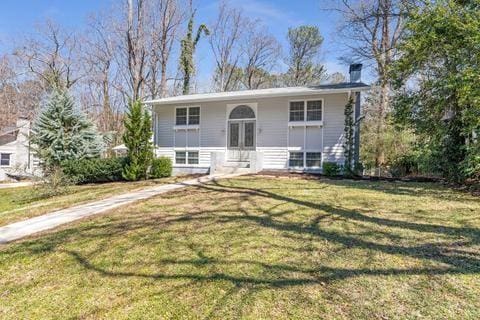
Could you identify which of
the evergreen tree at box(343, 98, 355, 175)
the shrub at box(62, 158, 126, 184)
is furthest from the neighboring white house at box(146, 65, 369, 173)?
the shrub at box(62, 158, 126, 184)

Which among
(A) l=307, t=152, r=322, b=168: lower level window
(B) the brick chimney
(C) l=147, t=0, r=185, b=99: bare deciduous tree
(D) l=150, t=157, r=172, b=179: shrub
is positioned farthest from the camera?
(C) l=147, t=0, r=185, b=99: bare deciduous tree

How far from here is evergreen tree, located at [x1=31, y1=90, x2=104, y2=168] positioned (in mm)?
15328

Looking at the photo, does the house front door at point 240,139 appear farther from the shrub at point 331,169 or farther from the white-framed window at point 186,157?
the shrub at point 331,169

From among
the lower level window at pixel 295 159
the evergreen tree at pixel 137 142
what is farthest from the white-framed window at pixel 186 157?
the lower level window at pixel 295 159

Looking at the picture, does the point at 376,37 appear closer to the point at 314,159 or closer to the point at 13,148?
the point at 314,159

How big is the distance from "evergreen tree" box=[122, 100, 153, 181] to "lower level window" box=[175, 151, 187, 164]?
98.6 inches

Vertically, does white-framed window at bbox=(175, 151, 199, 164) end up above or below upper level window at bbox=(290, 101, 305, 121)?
below

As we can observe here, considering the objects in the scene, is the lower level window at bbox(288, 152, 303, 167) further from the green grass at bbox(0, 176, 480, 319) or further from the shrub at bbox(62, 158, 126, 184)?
the green grass at bbox(0, 176, 480, 319)

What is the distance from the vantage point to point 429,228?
181 inches

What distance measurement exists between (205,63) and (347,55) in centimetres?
1283

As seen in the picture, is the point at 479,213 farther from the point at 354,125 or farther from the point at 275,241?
the point at 354,125

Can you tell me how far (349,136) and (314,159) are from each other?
1.73 meters

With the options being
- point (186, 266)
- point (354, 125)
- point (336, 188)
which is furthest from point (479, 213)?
point (354, 125)

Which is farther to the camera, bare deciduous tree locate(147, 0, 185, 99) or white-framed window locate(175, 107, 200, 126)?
bare deciduous tree locate(147, 0, 185, 99)
